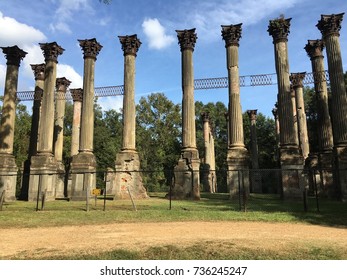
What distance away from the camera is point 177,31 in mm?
28094

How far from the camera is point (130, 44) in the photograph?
2888 cm

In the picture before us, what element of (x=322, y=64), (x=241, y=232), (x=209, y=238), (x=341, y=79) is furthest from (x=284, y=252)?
(x=322, y=64)

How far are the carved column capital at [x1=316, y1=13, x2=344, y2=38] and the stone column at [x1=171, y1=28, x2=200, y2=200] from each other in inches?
412

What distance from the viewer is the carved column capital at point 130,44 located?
2886 centimetres

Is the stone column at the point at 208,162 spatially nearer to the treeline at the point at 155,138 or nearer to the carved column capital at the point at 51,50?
the treeline at the point at 155,138

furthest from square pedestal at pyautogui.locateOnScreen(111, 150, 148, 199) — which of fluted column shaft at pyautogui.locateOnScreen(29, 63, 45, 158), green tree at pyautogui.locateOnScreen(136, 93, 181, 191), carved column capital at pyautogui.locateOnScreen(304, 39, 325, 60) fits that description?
green tree at pyautogui.locateOnScreen(136, 93, 181, 191)

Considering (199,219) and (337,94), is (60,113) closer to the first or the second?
(199,219)

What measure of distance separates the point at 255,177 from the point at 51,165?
85.6 feet

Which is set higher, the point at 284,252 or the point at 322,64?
the point at 322,64

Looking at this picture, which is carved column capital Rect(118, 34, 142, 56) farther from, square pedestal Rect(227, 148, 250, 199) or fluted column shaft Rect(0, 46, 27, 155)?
square pedestal Rect(227, 148, 250, 199)

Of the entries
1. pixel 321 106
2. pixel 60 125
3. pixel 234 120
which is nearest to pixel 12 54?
pixel 60 125

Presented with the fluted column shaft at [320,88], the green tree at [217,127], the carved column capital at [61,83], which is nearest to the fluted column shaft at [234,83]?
the fluted column shaft at [320,88]

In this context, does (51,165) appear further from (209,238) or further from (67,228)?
(209,238)

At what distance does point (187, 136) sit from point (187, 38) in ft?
28.7
